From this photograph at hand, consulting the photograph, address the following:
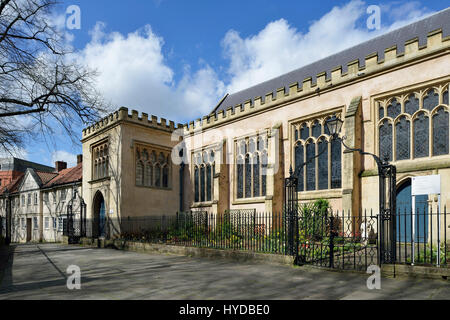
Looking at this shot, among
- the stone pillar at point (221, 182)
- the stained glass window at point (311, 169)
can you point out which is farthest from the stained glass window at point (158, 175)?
the stained glass window at point (311, 169)

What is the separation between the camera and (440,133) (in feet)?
44.4

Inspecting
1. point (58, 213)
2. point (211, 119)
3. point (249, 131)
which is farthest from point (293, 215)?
point (58, 213)

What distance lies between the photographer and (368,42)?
66.6ft

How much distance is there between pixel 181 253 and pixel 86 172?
568 inches

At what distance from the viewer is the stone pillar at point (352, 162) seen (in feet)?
48.9

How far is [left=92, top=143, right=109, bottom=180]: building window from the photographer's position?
22969mm

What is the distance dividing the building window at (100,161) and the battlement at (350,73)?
7.07m

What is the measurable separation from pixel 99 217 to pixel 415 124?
1974 centimetres

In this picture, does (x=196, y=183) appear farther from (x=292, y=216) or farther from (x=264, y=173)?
(x=292, y=216)

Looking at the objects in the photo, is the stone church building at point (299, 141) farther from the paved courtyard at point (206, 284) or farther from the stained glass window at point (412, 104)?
the paved courtyard at point (206, 284)

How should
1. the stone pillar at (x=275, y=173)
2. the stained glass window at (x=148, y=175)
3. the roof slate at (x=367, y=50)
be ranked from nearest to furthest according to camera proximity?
the roof slate at (x=367, y=50), the stone pillar at (x=275, y=173), the stained glass window at (x=148, y=175)

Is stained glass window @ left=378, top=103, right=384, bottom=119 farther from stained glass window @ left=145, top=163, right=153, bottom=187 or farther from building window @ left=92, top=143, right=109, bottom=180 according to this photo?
building window @ left=92, top=143, right=109, bottom=180

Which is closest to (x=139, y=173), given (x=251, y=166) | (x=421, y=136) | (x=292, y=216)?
(x=251, y=166)
